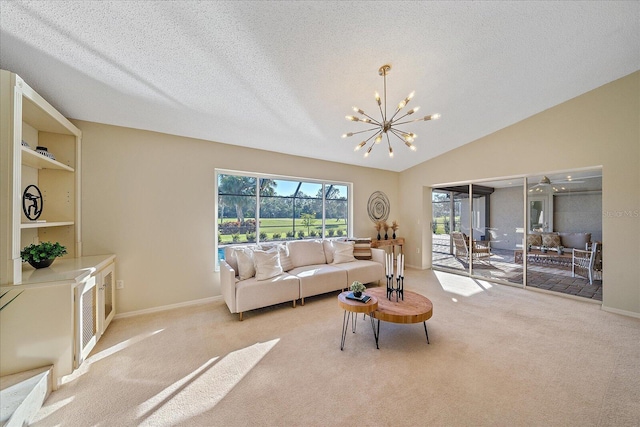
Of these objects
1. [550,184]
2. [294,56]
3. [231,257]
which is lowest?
[231,257]

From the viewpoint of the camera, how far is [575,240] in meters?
4.00

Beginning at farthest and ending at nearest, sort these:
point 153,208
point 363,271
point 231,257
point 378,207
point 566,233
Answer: point 378,207
point 363,271
point 566,233
point 231,257
point 153,208

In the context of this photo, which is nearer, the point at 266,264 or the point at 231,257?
the point at 266,264

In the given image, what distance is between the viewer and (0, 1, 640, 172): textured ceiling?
1.89 meters

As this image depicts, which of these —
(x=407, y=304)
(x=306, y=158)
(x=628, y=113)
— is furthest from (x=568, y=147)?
(x=306, y=158)

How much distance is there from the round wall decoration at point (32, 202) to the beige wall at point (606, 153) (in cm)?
677

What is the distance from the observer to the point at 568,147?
3.82 metres

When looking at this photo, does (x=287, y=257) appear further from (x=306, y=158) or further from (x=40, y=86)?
(x=40, y=86)

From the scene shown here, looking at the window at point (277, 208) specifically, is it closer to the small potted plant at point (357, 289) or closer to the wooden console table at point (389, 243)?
the wooden console table at point (389, 243)

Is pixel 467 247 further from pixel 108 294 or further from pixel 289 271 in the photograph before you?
pixel 108 294

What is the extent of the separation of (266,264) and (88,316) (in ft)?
6.21

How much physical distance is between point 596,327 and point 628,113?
2.92 m

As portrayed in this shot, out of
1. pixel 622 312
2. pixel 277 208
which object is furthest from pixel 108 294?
pixel 622 312

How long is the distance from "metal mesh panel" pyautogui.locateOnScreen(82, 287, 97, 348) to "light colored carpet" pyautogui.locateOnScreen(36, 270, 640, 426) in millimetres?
240
